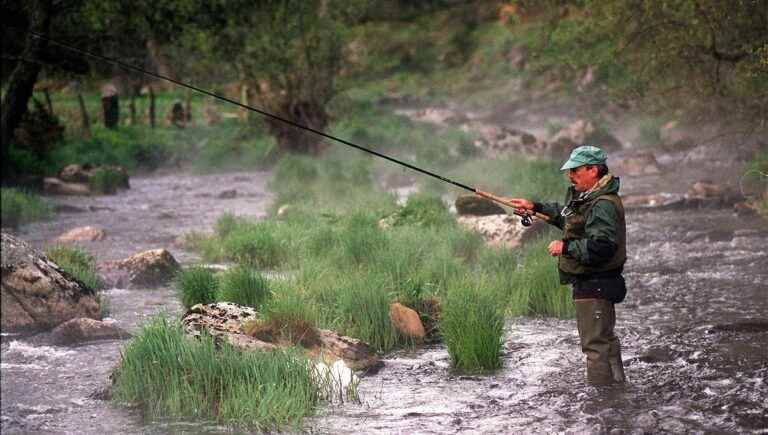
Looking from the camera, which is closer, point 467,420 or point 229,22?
point 467,420

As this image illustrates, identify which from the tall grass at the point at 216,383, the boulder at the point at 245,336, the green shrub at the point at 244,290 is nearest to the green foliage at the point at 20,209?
the green shrub at the point at 244,290

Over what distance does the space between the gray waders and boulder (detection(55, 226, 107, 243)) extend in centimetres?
936

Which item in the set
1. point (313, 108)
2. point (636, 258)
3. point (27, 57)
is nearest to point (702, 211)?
point (636, 258)

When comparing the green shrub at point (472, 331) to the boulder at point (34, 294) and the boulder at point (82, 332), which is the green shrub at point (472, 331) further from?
the boulder at point (34, 294)

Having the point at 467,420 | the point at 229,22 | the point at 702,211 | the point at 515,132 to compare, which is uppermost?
the point at 229,22

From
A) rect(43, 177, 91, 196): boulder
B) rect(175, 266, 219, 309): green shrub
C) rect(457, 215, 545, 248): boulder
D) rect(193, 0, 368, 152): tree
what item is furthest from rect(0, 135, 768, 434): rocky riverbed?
rect(193, 0, 368, 152): tree

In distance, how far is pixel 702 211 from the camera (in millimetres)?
14477

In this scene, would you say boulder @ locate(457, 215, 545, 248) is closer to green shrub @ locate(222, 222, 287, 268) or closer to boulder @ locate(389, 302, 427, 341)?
green shrub @ locate(222, 222, 287, 268)

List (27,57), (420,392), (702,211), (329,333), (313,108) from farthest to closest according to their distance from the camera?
(313,108), (27,57), (702,211), (329,333), (420,392)

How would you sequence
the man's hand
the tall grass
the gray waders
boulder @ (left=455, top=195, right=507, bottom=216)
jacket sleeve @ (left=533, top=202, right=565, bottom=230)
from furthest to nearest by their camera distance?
boulder @ (left=455, top=195, right=507, bottom=216)
jacket sleeve @ (left=533, top=202, right=565, bottom=230)
the gray waders
the man's hand
the tall grass

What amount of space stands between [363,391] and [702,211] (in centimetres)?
887

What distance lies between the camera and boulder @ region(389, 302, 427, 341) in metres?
8.26

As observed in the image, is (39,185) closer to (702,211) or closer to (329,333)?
(702,211)

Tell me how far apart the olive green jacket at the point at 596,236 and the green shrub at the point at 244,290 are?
9.62 ft
